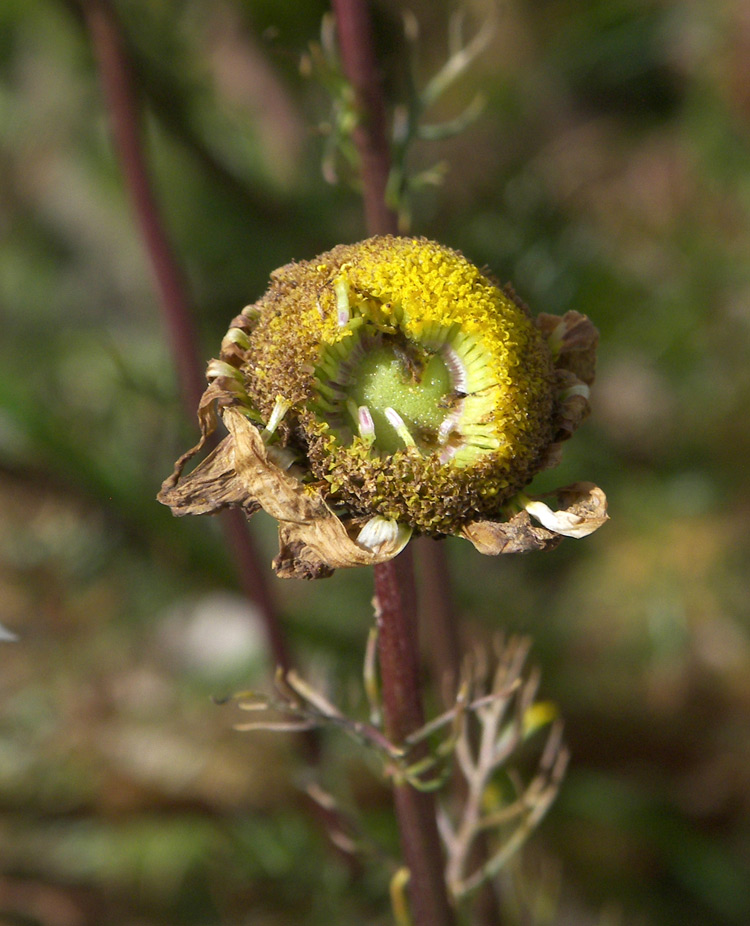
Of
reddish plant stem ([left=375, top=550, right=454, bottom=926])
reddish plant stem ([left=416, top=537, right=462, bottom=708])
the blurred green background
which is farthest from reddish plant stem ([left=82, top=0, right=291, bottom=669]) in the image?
reddish plant stem ([left=375, top=550, right=454, bottom=926])

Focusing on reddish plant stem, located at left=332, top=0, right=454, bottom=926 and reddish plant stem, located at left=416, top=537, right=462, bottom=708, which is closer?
reddish plant stem, located at left=332, top=0, right=454, bottom=926

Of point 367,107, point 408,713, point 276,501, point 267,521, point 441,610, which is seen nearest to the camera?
point 276,501

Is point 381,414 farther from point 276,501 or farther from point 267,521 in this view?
point 267,521

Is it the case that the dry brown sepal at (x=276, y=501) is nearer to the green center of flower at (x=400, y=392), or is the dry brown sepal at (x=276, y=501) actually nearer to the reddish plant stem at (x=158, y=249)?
the green center of flower at (x=400, y=392)

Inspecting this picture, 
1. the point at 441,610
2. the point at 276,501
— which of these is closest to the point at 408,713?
the point at 276,501

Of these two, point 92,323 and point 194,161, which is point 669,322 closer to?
point 194,161

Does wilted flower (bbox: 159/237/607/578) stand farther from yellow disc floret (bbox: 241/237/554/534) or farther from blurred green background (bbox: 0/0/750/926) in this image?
blurred green background (bbox: 0/0/750/926)
